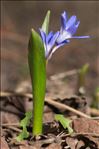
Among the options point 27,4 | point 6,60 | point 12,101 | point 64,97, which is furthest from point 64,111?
point 27,4

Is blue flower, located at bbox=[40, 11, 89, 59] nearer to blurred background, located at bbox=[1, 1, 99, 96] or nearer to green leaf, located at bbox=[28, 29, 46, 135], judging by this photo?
green leaf, located at bbox=[28, 29, 46, 135]

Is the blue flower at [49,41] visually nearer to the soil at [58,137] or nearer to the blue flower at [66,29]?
the blue flower at [66,29]

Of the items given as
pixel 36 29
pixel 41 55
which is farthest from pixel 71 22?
pixel 36 29

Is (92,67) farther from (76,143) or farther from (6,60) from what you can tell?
(76,143)

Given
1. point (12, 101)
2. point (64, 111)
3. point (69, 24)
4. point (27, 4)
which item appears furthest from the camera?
point (27, 4)

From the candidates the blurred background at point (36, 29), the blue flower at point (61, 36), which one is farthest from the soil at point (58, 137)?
the blurred background at point (36, 29)

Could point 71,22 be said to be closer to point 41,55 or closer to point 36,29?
point 41,55
